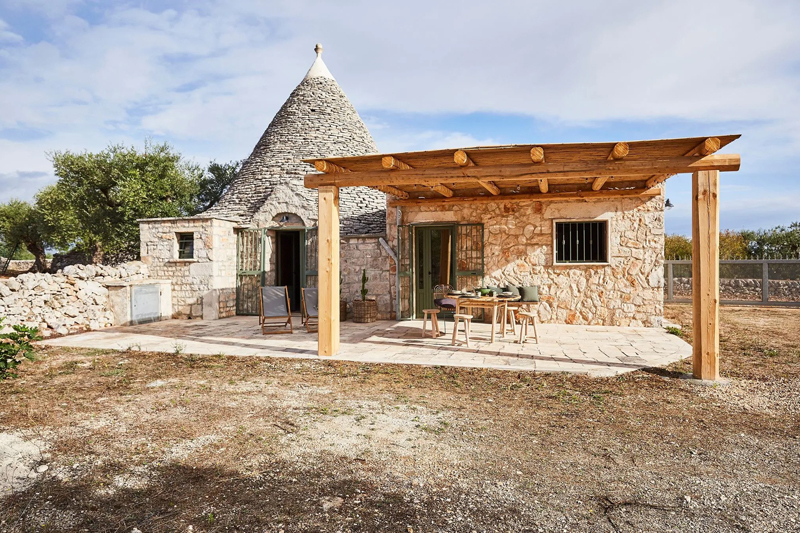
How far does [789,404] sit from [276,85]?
1622cm

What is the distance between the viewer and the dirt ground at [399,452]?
2445mm

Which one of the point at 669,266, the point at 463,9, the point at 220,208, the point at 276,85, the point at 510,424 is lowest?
the point at 510,424

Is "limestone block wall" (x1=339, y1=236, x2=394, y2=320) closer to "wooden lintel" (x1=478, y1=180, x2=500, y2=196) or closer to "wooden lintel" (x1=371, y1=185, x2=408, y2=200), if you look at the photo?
"wooden lintel" (x1=371, y1=185, x2=408, y2=200)

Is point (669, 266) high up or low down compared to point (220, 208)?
down

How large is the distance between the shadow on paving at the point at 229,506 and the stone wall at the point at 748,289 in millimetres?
14862

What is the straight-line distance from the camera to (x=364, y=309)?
411 inches

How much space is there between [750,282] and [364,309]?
12.1 m

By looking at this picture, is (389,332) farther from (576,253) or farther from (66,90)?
(66,90)

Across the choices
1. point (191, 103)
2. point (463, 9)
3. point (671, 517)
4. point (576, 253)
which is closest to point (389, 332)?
point (576, 253)

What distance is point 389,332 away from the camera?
892cm

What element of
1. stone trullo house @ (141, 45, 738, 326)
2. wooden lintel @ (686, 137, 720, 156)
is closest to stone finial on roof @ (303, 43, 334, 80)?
stone trullo house @ (141, 45, 738, 326)

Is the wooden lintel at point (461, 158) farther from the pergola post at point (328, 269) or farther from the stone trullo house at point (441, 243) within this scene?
the pergola post at point (328, 269)

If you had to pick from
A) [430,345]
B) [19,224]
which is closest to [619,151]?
[430,345]

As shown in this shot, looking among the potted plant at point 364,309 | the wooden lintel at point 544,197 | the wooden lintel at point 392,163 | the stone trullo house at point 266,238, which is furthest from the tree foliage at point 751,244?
the wooden lintel at point 392,163
